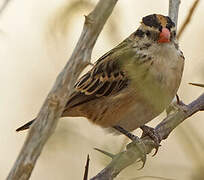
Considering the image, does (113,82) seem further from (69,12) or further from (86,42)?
(86,42)

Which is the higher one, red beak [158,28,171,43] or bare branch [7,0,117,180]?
bare branch [7,0,117,180]

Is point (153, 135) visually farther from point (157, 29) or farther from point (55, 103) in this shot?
point (55, 103)

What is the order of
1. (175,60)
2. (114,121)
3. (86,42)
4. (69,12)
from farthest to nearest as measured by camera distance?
1. (114,121)
2. (175,60)
3. (69,12)
4. (86,42)

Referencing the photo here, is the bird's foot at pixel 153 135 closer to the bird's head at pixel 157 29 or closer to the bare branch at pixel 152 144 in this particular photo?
the bare branch at pixel 152 144

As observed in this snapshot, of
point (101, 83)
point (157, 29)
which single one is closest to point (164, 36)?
point (157, 29)

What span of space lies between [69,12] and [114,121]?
211 cm

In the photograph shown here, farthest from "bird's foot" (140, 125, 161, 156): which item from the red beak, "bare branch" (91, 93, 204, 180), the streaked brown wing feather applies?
the red beak

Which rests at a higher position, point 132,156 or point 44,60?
point 44,60

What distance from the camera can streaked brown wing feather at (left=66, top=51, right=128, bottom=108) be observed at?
127 inches

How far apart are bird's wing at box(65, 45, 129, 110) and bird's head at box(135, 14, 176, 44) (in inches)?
9.8

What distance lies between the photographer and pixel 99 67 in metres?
3.37

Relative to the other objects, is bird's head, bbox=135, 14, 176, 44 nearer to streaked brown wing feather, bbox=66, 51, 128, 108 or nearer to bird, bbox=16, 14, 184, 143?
bird, bbox=16, 14, 184, 143

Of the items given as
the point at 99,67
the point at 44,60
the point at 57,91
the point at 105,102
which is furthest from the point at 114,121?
the point at 57,91

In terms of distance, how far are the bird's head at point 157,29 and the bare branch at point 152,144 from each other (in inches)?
24.3
